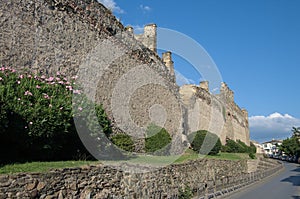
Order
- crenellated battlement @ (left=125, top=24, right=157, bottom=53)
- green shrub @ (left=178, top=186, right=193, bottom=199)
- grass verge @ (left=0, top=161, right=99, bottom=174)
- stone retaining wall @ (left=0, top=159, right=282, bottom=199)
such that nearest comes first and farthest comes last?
stone retaining wall @ (left=0, top=159, right=282, bottom=199) → grass verge @ (left=0, top=161, right=99, bottom=174) → green shrub @ (left=178, top=186, right=193, bottom=199) → crenellated battlement @ (left=125, top=24, right=157, bottom=53)

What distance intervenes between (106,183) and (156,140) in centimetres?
719

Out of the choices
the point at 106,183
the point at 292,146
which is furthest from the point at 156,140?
the point at 292,146

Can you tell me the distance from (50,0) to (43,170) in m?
7.04

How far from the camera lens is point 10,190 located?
6332 mm

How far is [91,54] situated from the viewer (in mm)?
13547

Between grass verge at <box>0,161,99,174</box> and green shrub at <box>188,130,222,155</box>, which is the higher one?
green shrub at <box>188,130,222,155</box>

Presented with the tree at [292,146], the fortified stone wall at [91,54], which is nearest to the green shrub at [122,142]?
the fortified stone wall at [91,54]

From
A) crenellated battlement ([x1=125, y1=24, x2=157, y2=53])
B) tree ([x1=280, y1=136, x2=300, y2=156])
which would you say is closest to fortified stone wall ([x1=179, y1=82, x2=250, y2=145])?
crenellated battlement ([x1=125, y1=24, x2=157, y2=53])

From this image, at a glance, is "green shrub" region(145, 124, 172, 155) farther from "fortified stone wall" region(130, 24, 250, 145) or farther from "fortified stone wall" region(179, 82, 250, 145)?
"fortified stone wall" region(179, 82, 250, 145)

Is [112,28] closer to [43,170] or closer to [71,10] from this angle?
[71,10]

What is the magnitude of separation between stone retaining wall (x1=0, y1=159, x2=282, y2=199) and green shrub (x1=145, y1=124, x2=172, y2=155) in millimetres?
1870

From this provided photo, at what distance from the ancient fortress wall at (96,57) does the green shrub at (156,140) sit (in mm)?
399

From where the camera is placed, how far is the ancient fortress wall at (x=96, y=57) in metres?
10.6

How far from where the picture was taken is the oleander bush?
7621 mm
